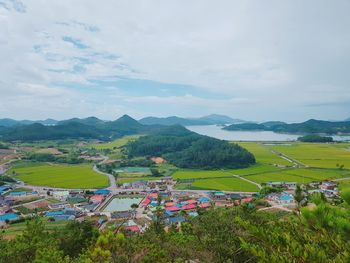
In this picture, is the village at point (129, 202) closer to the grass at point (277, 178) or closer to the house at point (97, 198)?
the house at point (97, 198)

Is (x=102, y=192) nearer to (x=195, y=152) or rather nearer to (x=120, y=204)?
(x=120, y=204)

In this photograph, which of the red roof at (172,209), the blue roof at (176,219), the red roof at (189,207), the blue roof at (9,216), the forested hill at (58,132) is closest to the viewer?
the blue roof at (176,219)

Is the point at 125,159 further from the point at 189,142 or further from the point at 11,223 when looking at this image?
the point at 11,223

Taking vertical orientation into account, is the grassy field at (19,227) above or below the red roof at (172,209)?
below

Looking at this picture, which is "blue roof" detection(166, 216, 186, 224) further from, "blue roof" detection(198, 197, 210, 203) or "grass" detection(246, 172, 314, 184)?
"grass" detection(246, 172, 314, 184)

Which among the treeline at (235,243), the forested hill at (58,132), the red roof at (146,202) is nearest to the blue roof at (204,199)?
the red roof at (146,202)

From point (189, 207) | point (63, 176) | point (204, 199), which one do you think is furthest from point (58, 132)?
point (189, 207)
